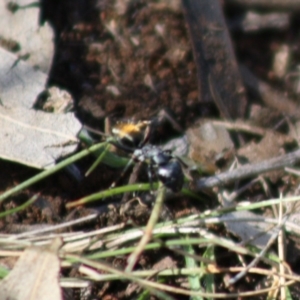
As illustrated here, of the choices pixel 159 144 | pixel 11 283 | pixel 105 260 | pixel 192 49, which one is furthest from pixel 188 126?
pixel 11 283

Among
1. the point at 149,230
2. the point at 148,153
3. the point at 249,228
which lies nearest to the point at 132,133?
the point at 148,153

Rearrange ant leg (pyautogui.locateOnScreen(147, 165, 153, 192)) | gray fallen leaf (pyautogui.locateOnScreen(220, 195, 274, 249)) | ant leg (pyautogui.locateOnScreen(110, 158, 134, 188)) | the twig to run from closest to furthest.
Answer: the twig
gray fallen leaf (pyautogui.locateOnScreen(220, 195, 274, 249))
ant leg (pyautogui.locateOnScreen(147, 165, 153, 192))
ant leg (pyautogui.locateOnScreen(110, 158, 134, 188))

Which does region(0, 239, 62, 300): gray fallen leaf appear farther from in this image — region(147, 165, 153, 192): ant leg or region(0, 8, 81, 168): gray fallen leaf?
region(147, 165, 153, 192): ant leg

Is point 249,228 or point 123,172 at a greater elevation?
point 123,172

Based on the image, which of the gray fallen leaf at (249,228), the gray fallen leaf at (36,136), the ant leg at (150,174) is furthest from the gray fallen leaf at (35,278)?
the gray fallen leaf at (249,228)

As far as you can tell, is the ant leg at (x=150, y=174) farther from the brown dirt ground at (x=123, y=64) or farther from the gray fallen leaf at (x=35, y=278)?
the gray fallen leaf at (x=35, y=278)

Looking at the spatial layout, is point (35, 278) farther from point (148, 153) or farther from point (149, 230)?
point (148, 153)

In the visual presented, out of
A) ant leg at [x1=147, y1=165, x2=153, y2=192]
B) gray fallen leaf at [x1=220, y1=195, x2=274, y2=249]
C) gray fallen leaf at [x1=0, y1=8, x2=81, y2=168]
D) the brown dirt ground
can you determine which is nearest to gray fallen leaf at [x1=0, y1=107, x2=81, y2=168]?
gray fallen leaf at [x1=0, y1=8, x2=81, y2=168]

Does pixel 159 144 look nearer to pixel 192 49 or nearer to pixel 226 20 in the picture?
pixel 192 49
